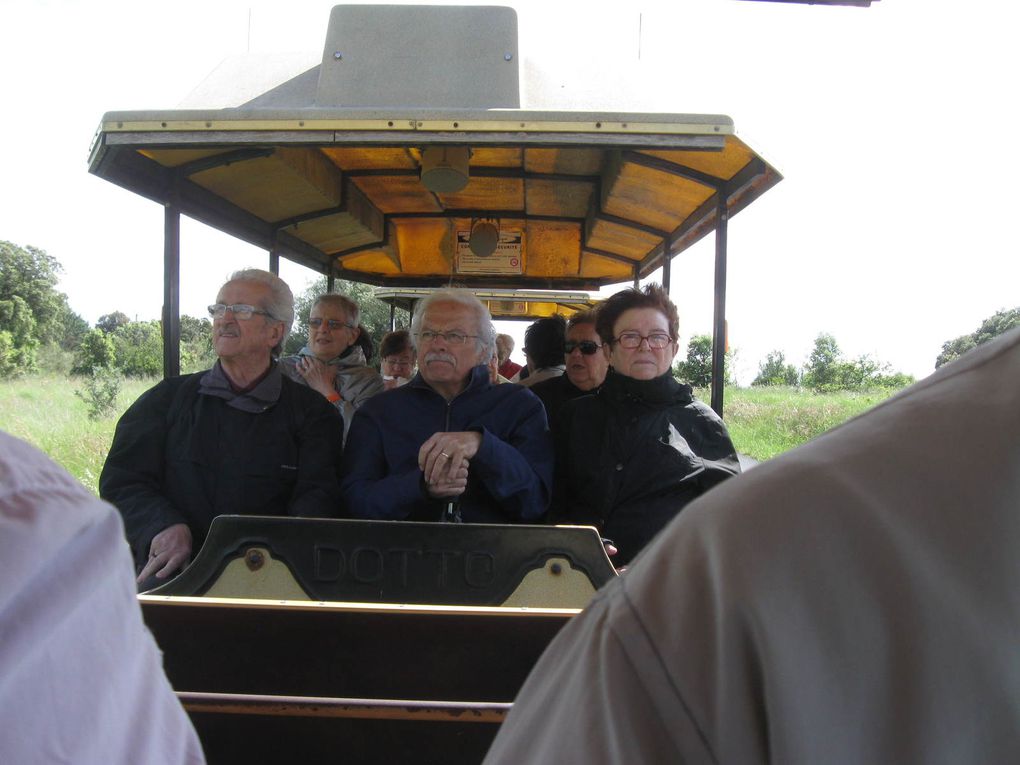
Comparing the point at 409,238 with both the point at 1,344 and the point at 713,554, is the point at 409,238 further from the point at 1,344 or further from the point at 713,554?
the point at 1,344

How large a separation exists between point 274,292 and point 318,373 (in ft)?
3.36

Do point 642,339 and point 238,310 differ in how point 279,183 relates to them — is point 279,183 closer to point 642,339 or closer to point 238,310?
point 238,310

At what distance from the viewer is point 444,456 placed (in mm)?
2848

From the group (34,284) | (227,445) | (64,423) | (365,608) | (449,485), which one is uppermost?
(34,284)

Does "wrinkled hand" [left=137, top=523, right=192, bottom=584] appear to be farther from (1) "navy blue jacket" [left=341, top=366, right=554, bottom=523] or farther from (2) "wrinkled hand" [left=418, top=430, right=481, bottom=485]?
(2) "wrinkled hand" [left=418, top=430, right=481, bottom=485]

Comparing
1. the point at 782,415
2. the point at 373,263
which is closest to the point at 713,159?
the point at 373,263

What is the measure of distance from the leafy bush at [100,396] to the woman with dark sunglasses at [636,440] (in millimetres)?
18689

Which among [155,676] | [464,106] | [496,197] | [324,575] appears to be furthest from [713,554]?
[496,197]

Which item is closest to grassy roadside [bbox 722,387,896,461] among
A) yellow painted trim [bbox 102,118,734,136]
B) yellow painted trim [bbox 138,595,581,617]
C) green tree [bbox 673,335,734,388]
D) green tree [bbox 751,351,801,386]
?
green tree [bbox 673,335,734,388]

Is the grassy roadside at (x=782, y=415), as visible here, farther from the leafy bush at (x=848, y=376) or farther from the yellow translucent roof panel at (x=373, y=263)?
the yellow translucent roof panel at (x=373, y=263)

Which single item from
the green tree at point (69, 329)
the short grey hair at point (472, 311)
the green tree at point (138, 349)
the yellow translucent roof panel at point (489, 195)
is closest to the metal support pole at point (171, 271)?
the short grey hair at point (472, 311)

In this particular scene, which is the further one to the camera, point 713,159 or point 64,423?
point 64,423

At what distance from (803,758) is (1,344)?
41318 millimetres

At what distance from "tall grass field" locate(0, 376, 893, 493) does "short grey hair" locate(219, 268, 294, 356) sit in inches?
391
